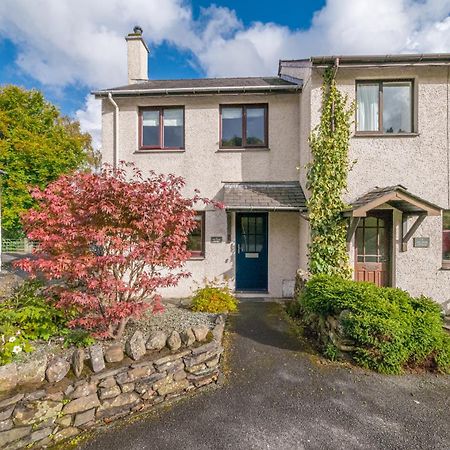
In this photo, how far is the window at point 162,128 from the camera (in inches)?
370

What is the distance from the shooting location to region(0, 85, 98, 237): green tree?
67.7ft

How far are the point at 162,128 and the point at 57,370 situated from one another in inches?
316

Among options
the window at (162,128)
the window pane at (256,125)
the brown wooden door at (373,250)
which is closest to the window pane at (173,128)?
the window at (162,128)

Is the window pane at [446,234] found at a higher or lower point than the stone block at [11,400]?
higher

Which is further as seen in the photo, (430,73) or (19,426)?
(430,73)

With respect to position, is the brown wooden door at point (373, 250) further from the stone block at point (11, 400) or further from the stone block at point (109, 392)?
the stone block at point (11, 400)

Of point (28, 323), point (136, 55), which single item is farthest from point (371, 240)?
point (136, 55)

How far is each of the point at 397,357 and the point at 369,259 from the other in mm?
3869

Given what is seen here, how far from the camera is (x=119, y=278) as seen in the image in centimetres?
457

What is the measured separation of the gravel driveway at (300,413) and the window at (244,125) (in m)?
6.89

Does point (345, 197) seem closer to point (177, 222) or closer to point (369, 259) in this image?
point (369, 259)

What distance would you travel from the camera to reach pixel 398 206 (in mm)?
7371

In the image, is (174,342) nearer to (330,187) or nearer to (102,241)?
(102,241)

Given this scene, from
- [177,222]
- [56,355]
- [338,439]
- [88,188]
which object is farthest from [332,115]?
[56,355]
